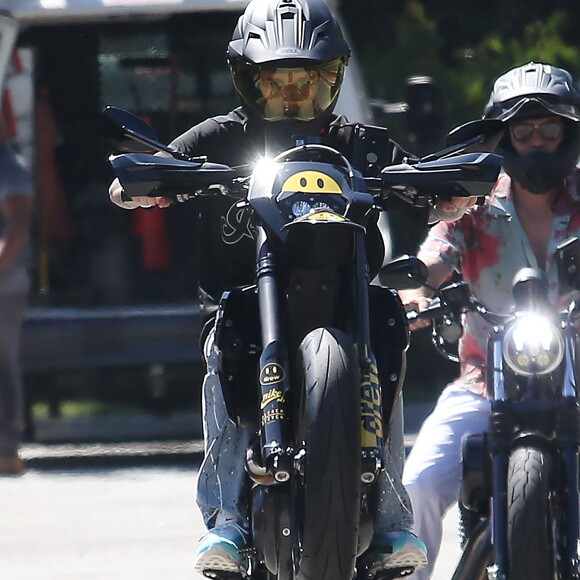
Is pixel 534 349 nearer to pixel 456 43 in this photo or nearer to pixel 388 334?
pixel 388 334

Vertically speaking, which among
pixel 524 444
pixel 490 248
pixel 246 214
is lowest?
pixel 524 444

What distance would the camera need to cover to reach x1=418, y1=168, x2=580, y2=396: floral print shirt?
5676 millimetres

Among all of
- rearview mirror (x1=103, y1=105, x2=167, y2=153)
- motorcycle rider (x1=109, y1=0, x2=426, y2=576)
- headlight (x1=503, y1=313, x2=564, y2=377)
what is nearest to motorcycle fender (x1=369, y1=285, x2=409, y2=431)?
motorcycle rider (x1=109, y1=0, x2=426, y2=576)

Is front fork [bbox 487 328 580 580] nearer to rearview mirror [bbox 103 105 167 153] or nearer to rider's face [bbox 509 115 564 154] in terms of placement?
rider's face [bbox 509 115 564 154]

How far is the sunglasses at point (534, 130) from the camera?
18.6 feet

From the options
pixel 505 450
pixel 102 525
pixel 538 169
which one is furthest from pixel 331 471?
pixel 102 525

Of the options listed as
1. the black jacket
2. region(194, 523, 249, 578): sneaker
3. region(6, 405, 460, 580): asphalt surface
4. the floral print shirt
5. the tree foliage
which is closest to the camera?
region(194, 523, 249, 578): sneaker

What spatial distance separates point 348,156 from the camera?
5.16 metres

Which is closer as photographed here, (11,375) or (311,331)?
(311,331)

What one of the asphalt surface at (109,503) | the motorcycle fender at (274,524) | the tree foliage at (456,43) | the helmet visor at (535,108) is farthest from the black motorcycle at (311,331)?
the tree foliage at (456,43)

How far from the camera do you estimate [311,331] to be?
184 inches

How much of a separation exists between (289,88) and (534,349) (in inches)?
36.5

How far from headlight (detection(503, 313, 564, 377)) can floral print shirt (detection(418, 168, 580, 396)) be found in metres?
0.59

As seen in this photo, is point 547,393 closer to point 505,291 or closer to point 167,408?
point 505,291
